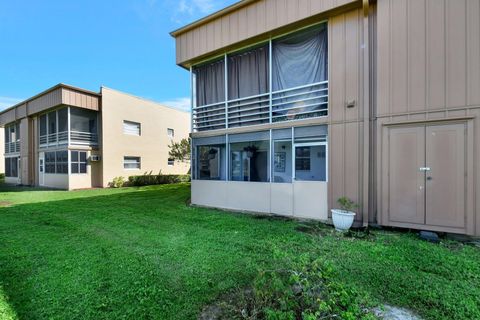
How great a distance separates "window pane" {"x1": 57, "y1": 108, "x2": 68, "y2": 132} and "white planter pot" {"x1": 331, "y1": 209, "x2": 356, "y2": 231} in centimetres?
1611

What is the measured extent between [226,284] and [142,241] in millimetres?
2370

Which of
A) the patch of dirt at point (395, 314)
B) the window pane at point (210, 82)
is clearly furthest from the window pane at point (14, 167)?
the patch of dirt at point (395, 314)

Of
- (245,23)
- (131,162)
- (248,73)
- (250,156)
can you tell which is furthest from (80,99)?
(250,156)

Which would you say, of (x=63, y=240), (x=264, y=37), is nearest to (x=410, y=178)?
(x=264, y=37)

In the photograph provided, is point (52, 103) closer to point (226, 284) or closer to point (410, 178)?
point (226, 284)

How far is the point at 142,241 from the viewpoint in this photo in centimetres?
452

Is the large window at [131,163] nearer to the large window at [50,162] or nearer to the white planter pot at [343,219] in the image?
the large window at [50,162]

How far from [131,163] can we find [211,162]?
11.6 meters

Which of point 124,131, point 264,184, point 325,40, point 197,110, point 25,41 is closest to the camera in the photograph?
point 325,40

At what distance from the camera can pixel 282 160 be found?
6535 millimetres

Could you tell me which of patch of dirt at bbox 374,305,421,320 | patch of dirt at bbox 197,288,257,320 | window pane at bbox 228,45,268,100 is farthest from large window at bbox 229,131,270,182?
patch of dirt at bbox 374,305,421,320

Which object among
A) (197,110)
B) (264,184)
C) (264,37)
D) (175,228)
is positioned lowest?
(175,228)

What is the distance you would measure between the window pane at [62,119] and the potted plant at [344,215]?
1610 cm

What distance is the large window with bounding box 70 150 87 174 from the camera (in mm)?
14281
